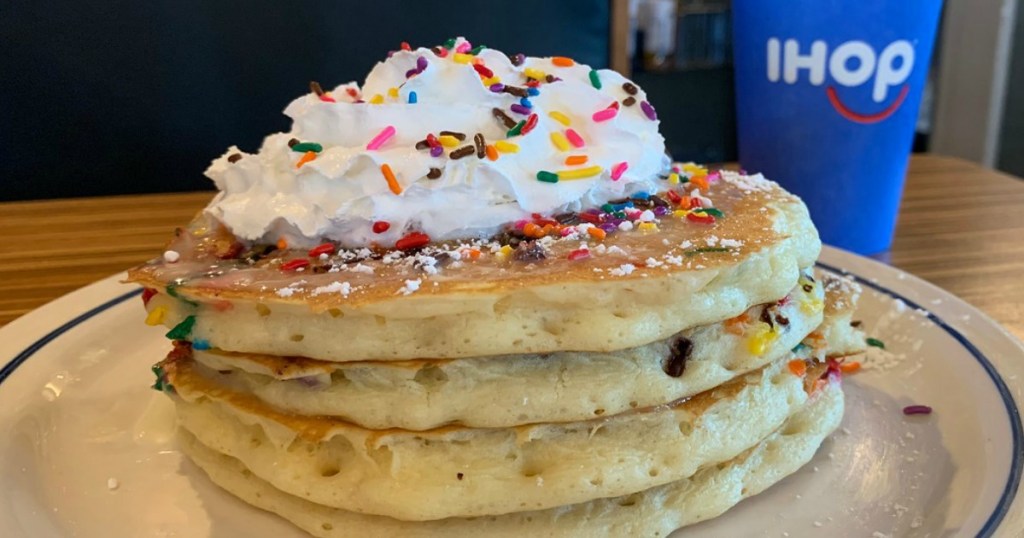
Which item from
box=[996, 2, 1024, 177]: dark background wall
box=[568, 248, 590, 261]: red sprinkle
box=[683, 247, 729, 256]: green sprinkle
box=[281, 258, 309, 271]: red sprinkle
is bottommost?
box=[996, 2, 1024, 177]: dark background wall

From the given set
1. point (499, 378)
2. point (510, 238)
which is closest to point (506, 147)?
point (510, 238)

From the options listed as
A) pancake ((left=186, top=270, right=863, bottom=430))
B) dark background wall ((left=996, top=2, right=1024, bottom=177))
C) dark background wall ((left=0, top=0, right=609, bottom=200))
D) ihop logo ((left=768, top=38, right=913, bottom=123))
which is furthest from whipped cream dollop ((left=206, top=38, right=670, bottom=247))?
dark background wall ((left=996, top=2, right=1024, bottom=177))

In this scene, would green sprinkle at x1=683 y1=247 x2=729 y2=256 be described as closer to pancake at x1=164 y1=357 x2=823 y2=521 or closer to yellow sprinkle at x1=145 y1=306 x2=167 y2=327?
pancake at x1=164 y1=357 x2=823 y2=521

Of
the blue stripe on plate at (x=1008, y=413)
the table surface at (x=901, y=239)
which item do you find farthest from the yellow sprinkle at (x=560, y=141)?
the table surface at (x=901, y=239)

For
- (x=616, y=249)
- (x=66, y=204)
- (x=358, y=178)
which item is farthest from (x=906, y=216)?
(x=66, y=204)

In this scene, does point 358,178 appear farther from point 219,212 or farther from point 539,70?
point 539,70

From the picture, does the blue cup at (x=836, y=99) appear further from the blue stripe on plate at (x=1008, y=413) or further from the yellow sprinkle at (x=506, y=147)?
the yellow sprinkle at (x=506, y=147)
